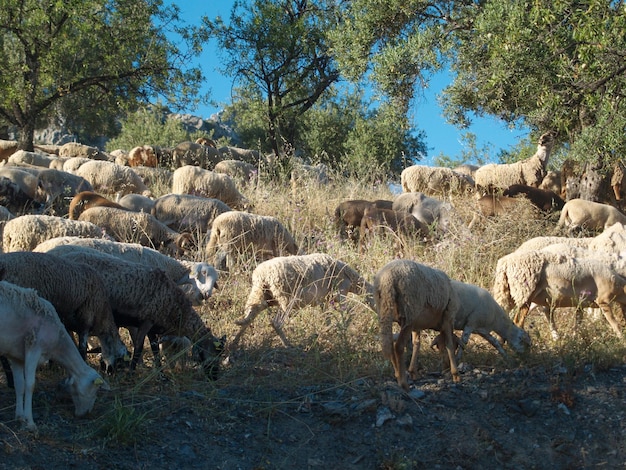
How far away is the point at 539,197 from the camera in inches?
598

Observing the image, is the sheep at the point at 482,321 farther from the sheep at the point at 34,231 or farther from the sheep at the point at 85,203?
the sheep at the point at 85,203

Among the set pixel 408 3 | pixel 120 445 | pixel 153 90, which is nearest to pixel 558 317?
pixel 120 445

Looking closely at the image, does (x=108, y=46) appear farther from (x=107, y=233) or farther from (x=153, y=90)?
(x=107, y=233)

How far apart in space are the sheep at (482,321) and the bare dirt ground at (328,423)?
41cm

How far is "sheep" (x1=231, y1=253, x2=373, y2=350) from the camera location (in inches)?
354

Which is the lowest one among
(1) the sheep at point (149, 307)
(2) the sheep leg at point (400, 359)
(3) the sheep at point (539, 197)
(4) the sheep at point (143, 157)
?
(2) the sheep leg at point (400, 359)

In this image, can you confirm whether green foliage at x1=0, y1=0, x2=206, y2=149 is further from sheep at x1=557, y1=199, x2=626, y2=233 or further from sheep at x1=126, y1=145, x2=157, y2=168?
sheep at x1=557, y1=199, x2=626, y2=233

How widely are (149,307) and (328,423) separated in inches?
86.2

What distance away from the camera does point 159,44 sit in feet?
77.2

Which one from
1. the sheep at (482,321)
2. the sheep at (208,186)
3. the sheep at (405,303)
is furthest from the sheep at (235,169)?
the sheep at (405,303)

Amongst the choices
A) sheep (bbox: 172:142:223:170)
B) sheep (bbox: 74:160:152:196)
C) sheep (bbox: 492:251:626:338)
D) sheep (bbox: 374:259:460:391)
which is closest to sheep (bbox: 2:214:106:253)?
sheep (bbox: 374:259:460:391)

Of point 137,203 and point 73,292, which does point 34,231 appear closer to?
point 73,292

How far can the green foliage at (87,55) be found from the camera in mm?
21828

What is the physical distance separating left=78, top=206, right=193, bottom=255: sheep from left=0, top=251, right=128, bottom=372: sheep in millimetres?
5377
